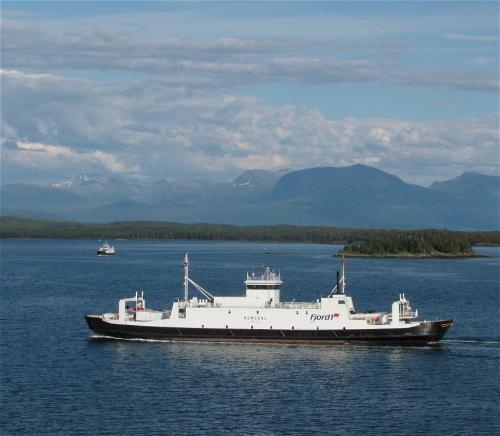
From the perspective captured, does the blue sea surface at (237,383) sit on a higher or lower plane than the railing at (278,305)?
lower

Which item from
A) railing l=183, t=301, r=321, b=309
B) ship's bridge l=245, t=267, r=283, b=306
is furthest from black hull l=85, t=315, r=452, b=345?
ship's bridge l=245, t=267, r=283, b=306

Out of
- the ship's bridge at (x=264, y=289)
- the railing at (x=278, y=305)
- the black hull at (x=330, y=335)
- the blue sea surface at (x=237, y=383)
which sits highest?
the ship's bridge at (x=264, y=289)

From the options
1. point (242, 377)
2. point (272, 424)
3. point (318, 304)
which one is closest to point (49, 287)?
point (318, 304)

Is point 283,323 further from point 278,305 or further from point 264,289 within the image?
point 264,289

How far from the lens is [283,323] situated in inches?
2931

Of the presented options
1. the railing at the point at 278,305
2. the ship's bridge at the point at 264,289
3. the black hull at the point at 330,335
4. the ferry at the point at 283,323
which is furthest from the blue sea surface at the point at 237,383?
the ship's bridge at the point at 264,289

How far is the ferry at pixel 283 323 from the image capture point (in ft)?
243

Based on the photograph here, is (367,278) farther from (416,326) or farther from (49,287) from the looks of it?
(416,326)

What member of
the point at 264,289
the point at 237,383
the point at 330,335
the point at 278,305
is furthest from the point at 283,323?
the point at 237,383

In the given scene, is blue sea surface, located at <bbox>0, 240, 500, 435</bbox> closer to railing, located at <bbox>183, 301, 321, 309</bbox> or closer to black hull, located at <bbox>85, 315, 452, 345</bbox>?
black hull, located at <bbox>85, 315, 452, 345</bbox>

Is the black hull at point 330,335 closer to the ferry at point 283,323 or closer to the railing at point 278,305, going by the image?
the ferry at point 283,323

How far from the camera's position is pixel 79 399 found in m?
56.2

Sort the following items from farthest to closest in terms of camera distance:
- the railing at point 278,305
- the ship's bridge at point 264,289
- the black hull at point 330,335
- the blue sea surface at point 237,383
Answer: the ship's bridge at point 264,289
the railing at point 278,305
the black hull at point 330,335
the blue sea surface at point 237,383

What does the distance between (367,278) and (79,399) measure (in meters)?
91.6
